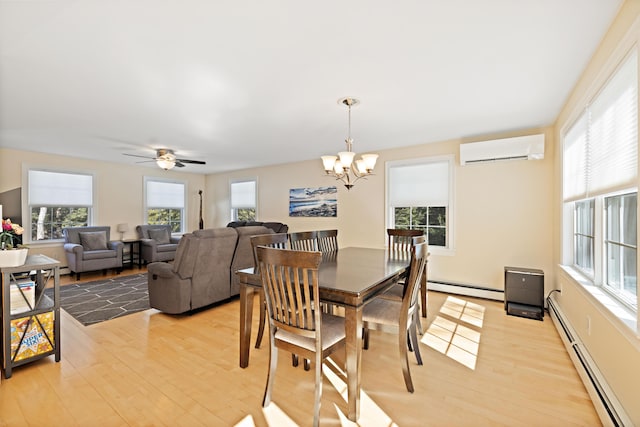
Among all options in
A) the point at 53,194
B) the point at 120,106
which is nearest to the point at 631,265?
the point at 120,106

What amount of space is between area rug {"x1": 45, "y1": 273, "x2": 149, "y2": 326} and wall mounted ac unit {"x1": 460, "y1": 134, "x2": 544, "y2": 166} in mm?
4971

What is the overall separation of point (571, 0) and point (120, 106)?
3.89m

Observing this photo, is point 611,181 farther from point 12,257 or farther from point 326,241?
point 12,257

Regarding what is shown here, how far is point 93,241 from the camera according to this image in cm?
565

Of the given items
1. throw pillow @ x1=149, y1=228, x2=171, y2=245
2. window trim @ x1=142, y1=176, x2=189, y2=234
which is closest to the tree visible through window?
throw pillow @ x1=149, y1=228, x2=171, y2=245

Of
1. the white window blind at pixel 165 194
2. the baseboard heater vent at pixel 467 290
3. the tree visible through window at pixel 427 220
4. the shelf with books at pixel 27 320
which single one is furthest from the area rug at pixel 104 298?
the baseboard heater vent at pixel 467 290

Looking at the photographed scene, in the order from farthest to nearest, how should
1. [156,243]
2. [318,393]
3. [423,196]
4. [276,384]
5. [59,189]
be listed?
[156,243]
[59,189]
[423,196]
[276,384]
[318,393]

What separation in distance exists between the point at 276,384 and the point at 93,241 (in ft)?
18.0

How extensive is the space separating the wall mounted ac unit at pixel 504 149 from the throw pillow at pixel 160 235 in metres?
6.45

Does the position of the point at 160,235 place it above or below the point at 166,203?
below

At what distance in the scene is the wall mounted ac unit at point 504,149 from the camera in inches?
146

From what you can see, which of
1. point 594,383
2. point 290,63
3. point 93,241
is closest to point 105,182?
point 93,241

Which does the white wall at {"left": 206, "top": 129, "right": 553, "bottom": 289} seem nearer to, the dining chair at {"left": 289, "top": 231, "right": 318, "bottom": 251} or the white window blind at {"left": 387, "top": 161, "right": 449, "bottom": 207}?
the white window blind at {"left": 387, "top": 161, "right": 449, "bottom": 207}

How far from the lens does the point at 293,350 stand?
184cm
